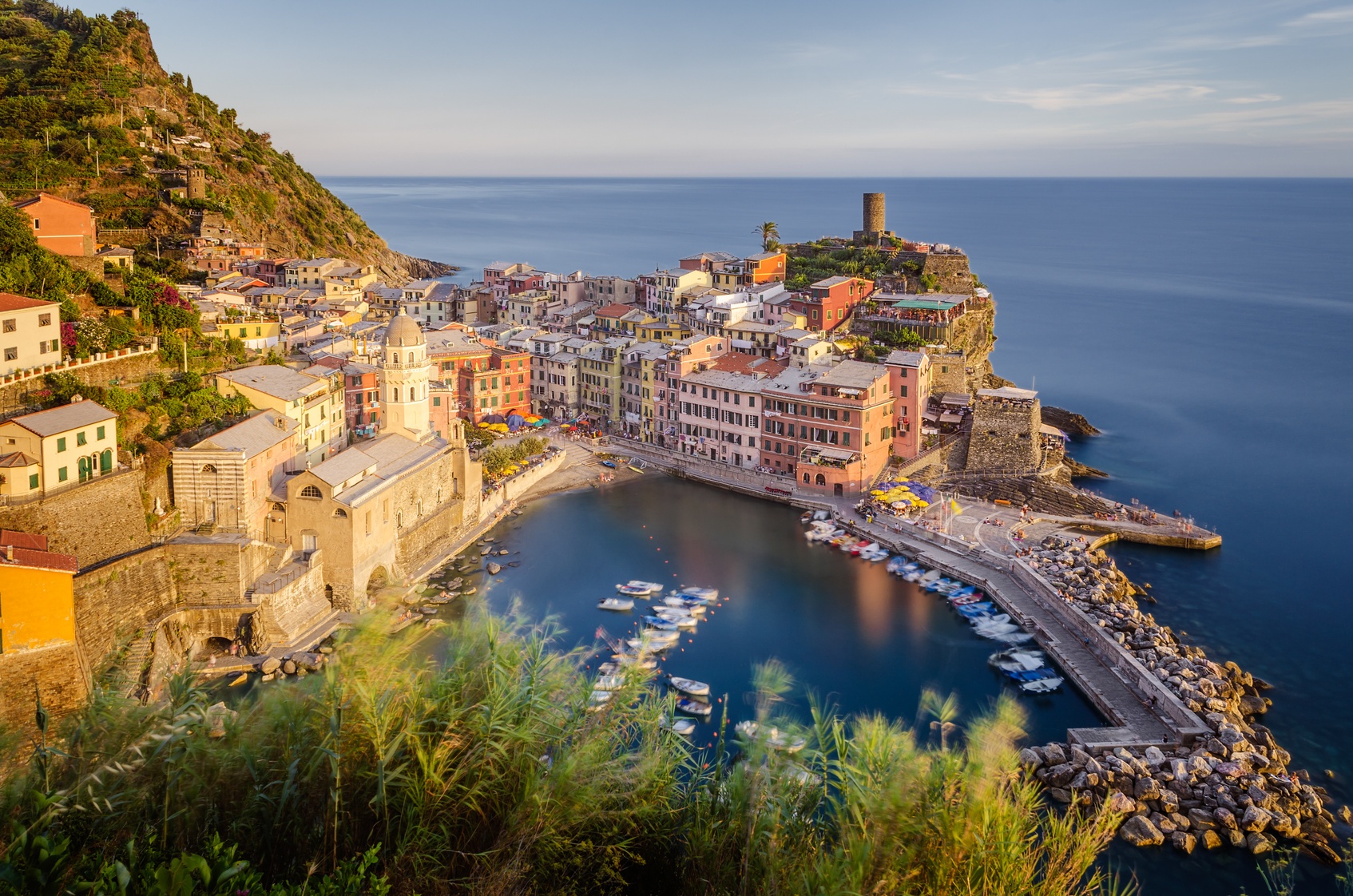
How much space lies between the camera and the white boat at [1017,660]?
19.3 metres

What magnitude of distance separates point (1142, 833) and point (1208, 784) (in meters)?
1.63

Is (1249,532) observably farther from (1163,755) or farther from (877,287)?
(877,287)

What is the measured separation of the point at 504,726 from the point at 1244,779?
12.5m

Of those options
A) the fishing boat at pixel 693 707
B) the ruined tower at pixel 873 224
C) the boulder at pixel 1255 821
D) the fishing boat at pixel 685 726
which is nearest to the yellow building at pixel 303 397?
the fishing boat at pixel 693 707

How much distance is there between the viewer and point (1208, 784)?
15.0 metres

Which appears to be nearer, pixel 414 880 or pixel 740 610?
pixel 414 880

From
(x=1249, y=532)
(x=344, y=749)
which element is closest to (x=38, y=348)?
(x=344, y=749)

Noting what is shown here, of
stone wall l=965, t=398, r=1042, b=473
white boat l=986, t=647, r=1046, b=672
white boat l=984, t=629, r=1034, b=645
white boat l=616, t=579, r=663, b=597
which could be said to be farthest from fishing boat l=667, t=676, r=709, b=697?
stone wall l=965, t=398, r=1042, b=473

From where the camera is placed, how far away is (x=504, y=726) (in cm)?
806

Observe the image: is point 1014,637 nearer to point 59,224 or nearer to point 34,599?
point 34,599

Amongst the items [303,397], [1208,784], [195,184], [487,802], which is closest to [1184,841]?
[1208,784]

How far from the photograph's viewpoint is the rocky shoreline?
14.2 metres

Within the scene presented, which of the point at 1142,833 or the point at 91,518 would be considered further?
the point at 91,518

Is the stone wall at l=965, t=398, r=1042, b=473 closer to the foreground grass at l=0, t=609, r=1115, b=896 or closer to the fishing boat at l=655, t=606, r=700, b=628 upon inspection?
the fishing boat at l=655, t=606, r=700, b=628
